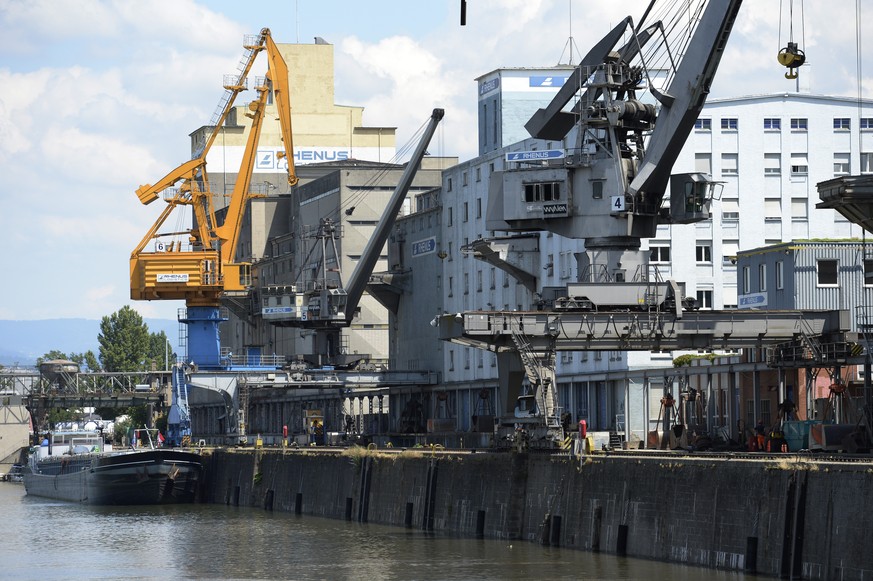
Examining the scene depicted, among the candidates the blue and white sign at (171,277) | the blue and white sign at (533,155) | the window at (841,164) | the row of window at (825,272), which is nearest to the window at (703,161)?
the window at (841,164)

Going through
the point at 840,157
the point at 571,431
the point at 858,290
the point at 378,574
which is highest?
the point at 840,157

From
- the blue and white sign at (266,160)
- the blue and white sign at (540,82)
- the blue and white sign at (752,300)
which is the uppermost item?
the blue and white sign at (266,160)

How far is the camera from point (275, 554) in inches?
2212

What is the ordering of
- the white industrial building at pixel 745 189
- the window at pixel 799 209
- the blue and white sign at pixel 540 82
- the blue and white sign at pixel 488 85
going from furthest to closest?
the blue and white sign at pixel 488 85 < the blue and white sign at pixel 540 82 < the window at pixel 799 209 < the white industrial building at pixel 745 189

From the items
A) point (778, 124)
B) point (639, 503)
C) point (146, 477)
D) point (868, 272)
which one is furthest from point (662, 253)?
point (639, 503)

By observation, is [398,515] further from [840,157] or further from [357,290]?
[357,290]

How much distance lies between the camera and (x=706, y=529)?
43406mm

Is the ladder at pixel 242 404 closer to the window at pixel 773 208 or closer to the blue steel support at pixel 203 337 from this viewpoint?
the blue steel support at pixel 203 337

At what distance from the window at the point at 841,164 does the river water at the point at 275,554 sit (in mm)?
37596

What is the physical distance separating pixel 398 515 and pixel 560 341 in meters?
12.7

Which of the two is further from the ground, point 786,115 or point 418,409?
point 786,115

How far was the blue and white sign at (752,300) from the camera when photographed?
75.2 m

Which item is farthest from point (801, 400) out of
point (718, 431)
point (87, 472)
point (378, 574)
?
point (87, 472)

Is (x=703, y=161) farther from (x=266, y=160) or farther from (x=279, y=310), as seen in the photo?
(x=266, y=160)
